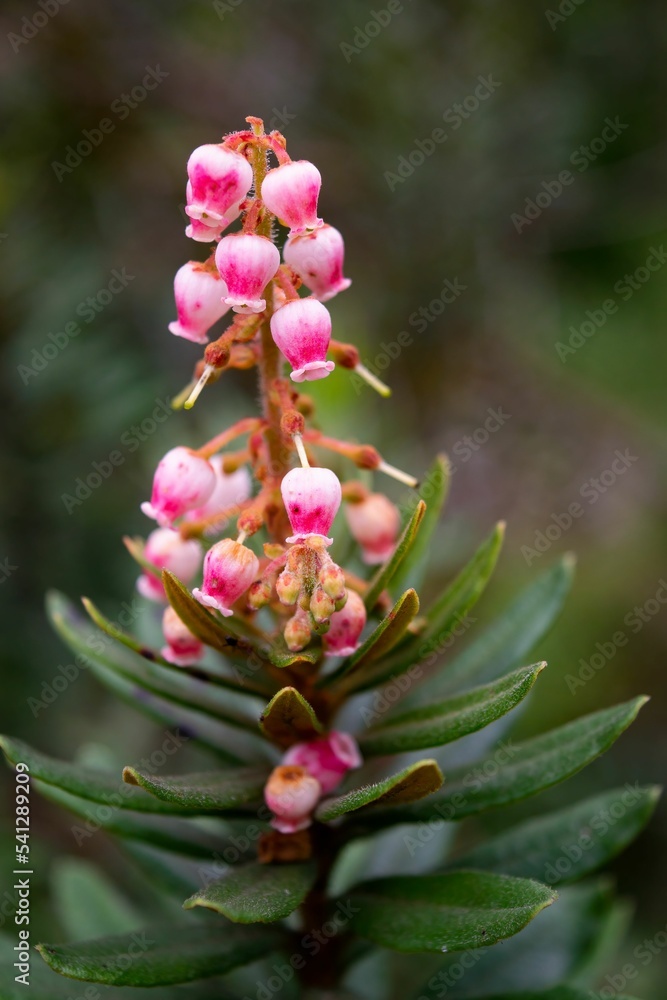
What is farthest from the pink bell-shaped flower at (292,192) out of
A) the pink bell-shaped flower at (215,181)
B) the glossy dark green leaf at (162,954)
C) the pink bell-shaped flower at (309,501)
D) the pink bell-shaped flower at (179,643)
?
the glossy dark green leaf at (162,954)

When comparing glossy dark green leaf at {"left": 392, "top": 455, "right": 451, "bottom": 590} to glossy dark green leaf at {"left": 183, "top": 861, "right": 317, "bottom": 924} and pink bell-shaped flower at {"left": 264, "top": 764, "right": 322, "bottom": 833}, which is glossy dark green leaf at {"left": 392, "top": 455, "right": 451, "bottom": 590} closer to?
pink bell-shaped flower at {"left": 264, "top": 764, "right": 322, "bottom": 833}

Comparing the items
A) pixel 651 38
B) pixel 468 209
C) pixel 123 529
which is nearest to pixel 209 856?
pixel 123 529

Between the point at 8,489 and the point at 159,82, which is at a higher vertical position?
the point at 159,82

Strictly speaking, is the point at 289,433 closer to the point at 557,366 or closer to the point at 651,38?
the point at 651,38

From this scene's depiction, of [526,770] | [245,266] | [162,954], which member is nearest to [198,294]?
[245,266]

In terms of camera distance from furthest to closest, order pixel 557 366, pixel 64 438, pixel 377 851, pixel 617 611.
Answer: pixel 557 366 → pixel 617 611 → pixel 64 438 → pixel 377 851

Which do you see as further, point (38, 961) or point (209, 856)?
point (209, 856)

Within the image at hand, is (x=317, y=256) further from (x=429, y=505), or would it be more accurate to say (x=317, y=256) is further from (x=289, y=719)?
(x=289, y=719)

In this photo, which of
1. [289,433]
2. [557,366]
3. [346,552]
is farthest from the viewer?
[557,366]
